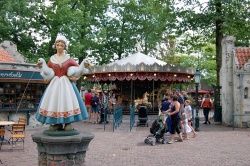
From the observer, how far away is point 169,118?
40.1 feet

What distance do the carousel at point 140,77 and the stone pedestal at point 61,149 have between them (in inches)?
555

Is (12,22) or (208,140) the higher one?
(12,22)

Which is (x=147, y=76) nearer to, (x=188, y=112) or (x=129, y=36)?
(x=188, y=112)

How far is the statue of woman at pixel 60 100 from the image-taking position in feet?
19.9

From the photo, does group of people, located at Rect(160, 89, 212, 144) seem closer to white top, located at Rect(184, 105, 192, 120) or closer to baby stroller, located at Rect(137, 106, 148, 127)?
white top, located at Rect(184, 105, 192, 120)

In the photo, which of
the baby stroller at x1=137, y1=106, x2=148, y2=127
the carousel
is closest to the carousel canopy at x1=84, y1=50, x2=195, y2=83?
the carousel

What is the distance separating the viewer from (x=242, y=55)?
59.9 ft

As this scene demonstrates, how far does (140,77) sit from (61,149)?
1674cm

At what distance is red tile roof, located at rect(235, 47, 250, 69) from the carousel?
5.26m

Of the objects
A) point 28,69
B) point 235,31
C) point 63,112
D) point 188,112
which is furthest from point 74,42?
point 63,112

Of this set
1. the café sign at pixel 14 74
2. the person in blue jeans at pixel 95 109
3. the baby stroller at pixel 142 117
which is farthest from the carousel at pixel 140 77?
the café sign at pixel 14 74

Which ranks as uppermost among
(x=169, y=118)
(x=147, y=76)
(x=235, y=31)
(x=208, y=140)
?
(x=235, y=31)

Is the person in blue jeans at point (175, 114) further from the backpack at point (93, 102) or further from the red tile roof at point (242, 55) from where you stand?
the red tile roof at point (242, 55)

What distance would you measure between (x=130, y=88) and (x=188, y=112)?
43.8 feet
